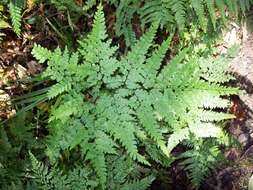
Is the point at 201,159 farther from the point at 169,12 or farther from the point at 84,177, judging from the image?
the point at 169,12

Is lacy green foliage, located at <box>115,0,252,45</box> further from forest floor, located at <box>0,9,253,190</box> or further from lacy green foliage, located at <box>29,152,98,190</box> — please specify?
lacy green foliage, located at <box>29,152,98,190</box>

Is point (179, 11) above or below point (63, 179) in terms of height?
above

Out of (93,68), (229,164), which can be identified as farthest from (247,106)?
(93,68)

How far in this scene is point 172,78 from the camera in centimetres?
349

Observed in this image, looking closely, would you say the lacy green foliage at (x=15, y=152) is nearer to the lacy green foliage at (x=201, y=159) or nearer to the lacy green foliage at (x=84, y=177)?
the lacy green foliage at (x=84, y=177)

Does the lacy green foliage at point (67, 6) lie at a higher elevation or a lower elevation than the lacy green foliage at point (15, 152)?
higher

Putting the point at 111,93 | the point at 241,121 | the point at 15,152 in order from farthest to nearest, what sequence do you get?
the point at 241,121, the point at 15,152, the point at 111,93

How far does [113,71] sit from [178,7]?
901 mm

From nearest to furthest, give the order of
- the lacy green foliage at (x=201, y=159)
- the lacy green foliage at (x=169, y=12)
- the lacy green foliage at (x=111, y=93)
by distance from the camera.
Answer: the lacy green foliage at (x=111, y=93) → the lacy green foliage at (x=169, y=12) → the lacy green foliage at (x=201, y=159)

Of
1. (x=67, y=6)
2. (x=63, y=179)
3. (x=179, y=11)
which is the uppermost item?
(x=67, y=6)

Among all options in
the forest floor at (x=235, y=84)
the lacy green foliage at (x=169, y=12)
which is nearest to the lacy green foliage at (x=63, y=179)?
the forest floor at (x=235, y=84)

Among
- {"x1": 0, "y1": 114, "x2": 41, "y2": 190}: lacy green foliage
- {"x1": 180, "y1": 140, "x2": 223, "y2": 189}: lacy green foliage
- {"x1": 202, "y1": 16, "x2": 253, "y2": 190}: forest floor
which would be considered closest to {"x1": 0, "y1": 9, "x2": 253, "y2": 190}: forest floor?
{"x1": 202, "y1": 16, "x2": 253, "y2": 190}: forest floor

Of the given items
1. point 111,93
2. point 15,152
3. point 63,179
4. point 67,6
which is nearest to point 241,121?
point 111,93

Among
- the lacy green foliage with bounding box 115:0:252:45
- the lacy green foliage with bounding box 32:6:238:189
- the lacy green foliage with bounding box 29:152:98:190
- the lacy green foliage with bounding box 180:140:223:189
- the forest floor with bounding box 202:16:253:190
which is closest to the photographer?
the lacy green foliage with bounding box 32:6:238:189
